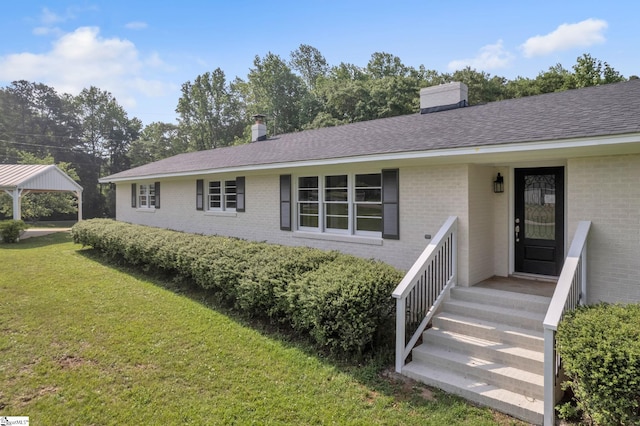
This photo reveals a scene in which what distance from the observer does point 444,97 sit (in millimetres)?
10117

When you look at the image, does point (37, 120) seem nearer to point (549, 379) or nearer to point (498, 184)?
point (498, 184)

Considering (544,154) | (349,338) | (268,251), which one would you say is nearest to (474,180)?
(544,154)

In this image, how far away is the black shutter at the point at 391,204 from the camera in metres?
7.36

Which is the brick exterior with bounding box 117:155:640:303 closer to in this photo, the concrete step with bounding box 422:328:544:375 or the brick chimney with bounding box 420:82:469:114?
the concrete step with bounding box 422:328:544:375

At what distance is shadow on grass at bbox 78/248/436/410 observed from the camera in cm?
439

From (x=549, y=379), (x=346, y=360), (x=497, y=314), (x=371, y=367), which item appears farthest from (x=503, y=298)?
(x=346, y=360)

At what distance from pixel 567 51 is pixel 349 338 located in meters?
29.8

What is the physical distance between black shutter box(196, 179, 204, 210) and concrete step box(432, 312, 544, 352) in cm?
940

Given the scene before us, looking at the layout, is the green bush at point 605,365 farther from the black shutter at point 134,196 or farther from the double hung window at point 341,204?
the black shutter at point 134,196

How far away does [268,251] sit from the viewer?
7.42 metres

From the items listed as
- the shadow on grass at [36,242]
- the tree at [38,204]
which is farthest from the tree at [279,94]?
the shadow on grass at [36,242]

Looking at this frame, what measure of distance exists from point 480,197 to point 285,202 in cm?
479

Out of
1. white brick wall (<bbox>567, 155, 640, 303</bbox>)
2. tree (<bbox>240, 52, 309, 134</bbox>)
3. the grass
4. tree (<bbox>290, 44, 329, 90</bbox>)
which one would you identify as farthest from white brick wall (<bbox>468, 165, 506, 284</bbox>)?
tree (<bbox>290, 44, 329, 90</bbox>)

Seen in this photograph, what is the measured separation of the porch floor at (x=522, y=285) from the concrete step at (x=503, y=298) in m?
0.23
